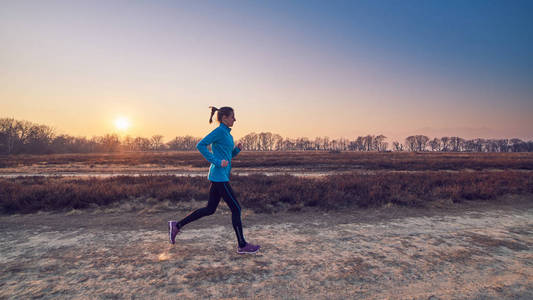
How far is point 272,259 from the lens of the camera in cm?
353

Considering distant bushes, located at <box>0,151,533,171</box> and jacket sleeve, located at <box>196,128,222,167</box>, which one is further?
distant bushes, located at <box>0,151,533,171</box>

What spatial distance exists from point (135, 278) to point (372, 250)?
3.60 metres

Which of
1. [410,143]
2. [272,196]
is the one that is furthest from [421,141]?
[272,196]

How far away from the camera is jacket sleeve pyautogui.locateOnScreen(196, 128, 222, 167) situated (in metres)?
3.30

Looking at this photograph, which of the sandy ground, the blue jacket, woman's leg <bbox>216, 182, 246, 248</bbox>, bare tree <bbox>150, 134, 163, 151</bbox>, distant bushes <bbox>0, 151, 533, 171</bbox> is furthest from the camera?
bare tree <bbox>150, 134, 163, 151</bbox>

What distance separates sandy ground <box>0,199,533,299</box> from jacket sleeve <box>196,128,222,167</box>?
1.49 metres

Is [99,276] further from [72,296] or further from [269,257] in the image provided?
[269,257]

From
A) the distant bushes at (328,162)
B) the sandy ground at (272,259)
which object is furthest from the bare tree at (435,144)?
the sandy ground at (272,259)

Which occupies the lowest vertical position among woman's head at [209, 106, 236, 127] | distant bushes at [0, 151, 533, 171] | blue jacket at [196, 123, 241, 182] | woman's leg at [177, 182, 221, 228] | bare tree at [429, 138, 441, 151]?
distant bushes at [0, 151, 533, 171]

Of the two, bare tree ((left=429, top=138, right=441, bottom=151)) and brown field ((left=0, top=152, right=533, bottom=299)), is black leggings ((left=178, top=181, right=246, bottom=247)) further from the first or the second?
bare tree ((left=429, top=138, right=441, bottom=151))

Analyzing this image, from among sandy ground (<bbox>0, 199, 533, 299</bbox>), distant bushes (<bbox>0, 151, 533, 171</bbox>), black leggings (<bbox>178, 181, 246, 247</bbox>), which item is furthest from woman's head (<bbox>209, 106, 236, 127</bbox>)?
distant bushes (<bbox>0, 151, 533, 171</bbox>)

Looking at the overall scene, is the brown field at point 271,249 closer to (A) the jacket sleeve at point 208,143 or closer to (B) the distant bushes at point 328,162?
(A) the jacket sleeve at point 208,143

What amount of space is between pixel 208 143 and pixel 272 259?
6.61 ft

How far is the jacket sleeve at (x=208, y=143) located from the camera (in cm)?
330
